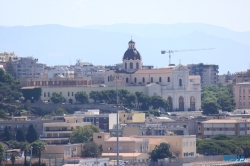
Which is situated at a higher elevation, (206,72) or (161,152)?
(206,72)

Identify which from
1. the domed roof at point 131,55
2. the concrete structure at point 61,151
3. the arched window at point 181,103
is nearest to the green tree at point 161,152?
the concrete structure at point 61,151

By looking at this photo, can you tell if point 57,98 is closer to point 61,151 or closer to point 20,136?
point 20,136

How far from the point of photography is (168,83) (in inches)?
4754

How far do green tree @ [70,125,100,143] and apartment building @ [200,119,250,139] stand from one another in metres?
14.3

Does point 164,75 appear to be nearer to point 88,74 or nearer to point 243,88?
point 243,88

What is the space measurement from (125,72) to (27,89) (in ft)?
53.5

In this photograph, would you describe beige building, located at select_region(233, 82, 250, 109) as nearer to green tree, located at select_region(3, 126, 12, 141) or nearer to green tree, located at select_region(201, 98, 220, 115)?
green tree, located at select_region(201, 98, 220, 115)

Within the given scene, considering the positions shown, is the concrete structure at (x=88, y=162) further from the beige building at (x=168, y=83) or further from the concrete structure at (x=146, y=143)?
the beige building at (x=168, y=83)

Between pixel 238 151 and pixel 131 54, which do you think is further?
pixel 131 54

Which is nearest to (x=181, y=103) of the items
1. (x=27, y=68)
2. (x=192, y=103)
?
(x=192, y=103)

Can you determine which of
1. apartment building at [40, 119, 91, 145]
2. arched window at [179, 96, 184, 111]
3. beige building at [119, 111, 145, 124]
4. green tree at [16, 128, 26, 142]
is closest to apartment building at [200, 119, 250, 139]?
beige building at [119, 111, 145, 124]

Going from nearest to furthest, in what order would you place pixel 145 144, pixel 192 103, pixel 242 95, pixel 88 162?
pixel 88 162, pixel 145 144, pixel 192 103, pixel 242 95

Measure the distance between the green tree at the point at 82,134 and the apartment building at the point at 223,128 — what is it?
14.3 metres

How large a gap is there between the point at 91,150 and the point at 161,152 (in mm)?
4960
